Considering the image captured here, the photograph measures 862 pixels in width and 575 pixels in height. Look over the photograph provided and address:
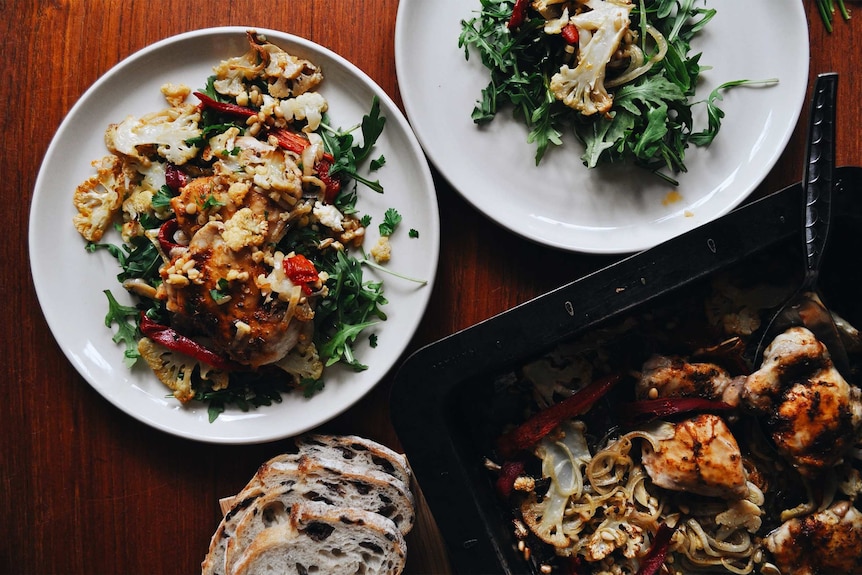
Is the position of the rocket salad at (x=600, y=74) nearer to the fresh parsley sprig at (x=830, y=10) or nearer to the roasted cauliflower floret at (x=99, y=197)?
the fresh parsley sprig at (x=830, y=10)

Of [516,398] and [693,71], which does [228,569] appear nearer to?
[516,398]

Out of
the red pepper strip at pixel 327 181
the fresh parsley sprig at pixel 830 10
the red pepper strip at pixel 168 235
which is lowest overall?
the red pepper strip at pixel 168 235

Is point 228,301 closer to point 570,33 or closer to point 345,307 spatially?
point 345,307

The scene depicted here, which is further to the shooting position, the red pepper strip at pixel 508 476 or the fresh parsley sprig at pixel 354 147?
the fresh parsley sprig at pixel 354 147

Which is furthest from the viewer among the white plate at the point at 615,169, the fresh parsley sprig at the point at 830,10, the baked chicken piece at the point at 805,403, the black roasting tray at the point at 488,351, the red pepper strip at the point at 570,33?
the fresh parsley sprig at the point at 830,10

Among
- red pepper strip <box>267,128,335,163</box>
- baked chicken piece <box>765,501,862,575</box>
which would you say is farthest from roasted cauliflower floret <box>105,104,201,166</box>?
baked chicken piece <box>765,501,862,575</box>

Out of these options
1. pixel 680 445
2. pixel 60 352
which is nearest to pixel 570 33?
pixel 680 445

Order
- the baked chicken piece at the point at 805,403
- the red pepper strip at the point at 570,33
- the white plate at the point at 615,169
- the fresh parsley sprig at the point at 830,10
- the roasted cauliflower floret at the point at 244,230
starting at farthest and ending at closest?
the fresh parsley sprig at the point at 830,10, the white plate at the point at 615,169, the red pepper strip at the point at 570,33, the roasted cauliflower floret at the point at 244,230, the baked chicken piece at the point at 805,403

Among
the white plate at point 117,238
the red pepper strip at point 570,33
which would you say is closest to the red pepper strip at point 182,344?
the white plate at point 117,238
